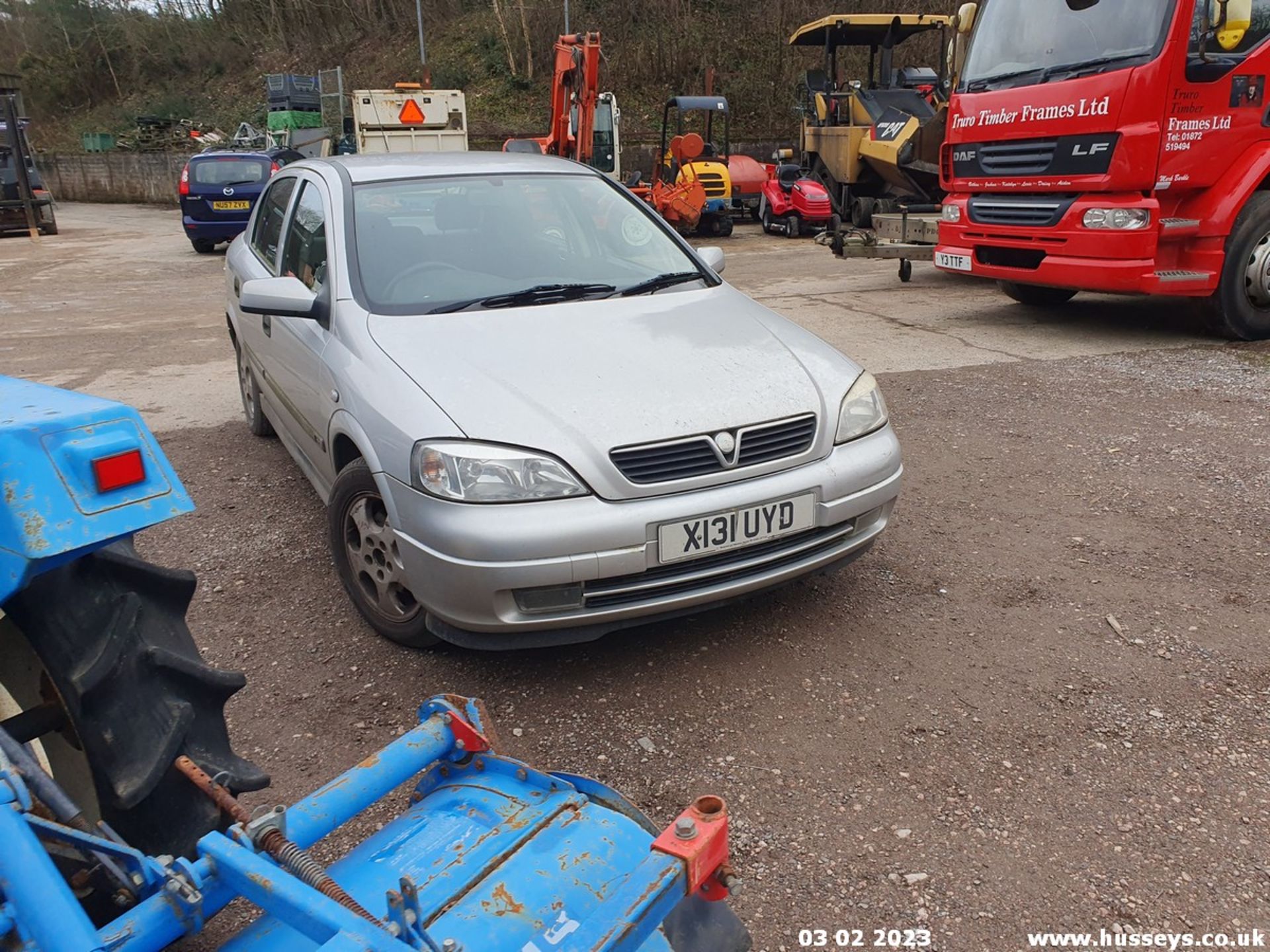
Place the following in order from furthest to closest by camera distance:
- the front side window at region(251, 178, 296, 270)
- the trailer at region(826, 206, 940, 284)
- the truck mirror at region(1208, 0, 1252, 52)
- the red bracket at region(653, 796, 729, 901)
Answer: the trailer at region(826, 206, 940, 284) → the truck mirror at region(1208, 0, 1252, 52) → the front side window at region(251, 178, 296, 270) → the red bracket at region(653, 796, 729, 901)

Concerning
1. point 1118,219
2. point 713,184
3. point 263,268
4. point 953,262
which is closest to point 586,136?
point 713,184

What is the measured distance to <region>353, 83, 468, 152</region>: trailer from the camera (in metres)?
17.8

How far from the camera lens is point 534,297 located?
379cm

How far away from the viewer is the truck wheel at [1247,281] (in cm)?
719

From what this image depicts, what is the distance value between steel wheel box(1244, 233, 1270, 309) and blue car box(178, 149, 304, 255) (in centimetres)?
1440

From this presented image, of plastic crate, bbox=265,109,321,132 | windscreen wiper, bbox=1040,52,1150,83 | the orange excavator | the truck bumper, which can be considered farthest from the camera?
plastic crate, bbox=265,109,321,132

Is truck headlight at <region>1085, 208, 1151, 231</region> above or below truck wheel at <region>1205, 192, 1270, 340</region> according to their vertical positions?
above

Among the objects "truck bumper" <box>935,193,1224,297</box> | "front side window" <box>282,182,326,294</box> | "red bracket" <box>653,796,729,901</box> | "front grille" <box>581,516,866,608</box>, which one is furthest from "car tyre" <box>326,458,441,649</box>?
"truck bumper" <box>935,193,1224,297</box>

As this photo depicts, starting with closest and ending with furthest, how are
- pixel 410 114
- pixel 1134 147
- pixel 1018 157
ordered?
pixel 1134 147
pixel 1018 157
pixel 410 114

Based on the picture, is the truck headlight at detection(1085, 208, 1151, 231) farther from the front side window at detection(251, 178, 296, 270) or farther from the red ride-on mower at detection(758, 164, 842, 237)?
the red ride-on mower at detection(758, 164, 842, 237)

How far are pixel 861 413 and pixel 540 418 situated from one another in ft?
3.90

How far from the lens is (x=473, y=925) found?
1582 mm

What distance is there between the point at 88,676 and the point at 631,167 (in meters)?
22.9

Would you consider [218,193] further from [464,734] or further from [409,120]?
[464,734]
